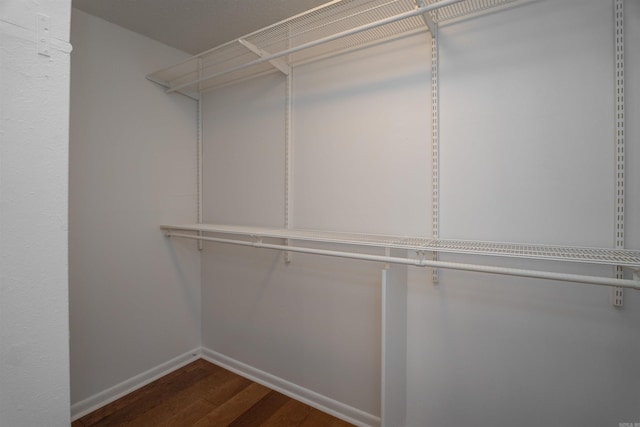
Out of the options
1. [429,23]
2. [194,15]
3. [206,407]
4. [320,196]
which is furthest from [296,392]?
[194,15]

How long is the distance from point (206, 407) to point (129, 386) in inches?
22.5

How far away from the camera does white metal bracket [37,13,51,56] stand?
705 mm

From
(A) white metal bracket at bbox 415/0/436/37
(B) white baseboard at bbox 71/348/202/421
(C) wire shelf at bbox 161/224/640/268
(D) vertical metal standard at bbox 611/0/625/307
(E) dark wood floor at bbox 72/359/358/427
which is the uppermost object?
(A) white metal bracket at bbox 415/0/436/37

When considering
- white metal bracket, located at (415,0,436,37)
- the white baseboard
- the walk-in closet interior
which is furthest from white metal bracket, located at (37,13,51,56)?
the white baseboard

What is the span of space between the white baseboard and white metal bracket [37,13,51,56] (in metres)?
1.87

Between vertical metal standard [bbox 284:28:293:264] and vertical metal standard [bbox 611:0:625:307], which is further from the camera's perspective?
vertical metal standard [bbox 284:28:293:264]

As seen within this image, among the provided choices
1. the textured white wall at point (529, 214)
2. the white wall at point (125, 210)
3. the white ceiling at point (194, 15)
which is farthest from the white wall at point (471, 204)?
the white wall at point (125, 210)

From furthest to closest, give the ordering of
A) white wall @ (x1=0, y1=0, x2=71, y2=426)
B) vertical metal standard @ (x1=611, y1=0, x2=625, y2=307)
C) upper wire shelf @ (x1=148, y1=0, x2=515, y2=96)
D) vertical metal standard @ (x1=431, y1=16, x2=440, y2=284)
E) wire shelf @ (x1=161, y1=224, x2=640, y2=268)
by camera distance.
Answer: vertical metal standard @ (x1=431, y1=16, x2=440, y2=284) < upper wire shelf @ (x1=148, y1=0, x2=515, y2=96) < vertical metal standard @ (x1=611, y1=0, x2=625, y2=307) < wire shelf @ (x1=161, y1=224, x2=640, y2=268) < white wall @ (x1=0, y1=0, x2=71, y2=426)

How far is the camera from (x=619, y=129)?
3.47 ft

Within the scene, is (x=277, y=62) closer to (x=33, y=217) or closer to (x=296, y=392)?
(x=33, y=217)

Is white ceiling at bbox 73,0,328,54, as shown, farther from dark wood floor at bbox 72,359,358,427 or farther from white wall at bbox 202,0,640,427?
dark wood floor at bbox 72,359,358,427

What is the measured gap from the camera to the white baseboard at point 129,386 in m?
1.68

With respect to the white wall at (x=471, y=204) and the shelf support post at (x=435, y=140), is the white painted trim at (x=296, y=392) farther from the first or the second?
the shelf support post at (x=435, y=140)

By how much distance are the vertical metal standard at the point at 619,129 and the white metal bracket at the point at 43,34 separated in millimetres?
1765
